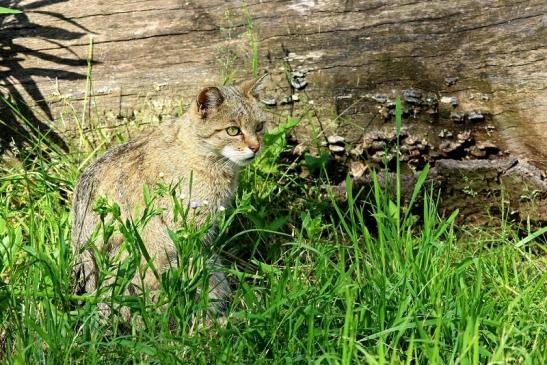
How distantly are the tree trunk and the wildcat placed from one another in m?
0.52

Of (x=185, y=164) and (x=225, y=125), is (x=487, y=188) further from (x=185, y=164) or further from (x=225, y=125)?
(x=185, y=164)

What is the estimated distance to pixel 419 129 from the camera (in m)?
4.75

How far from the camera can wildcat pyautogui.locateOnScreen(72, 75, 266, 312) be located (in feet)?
13.4

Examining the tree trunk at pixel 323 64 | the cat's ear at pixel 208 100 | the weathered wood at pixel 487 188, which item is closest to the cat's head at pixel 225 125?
the cat's ear at pixel 208 100

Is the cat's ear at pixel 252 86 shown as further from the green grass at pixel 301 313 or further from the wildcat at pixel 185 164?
the green grass at pixel 301 313

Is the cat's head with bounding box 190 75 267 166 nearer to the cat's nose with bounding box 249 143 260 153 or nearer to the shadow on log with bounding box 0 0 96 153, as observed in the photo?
the cat's nose with bounding box 249 143 260 153

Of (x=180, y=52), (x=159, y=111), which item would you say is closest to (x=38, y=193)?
(x=159, y=111)

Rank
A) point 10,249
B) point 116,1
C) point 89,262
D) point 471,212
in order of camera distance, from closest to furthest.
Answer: point 10,249
point 89,262
point 471,212
point 116,1

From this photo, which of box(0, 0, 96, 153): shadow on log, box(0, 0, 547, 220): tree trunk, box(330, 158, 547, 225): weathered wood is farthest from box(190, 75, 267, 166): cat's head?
box(0, 0, 96, 153): shadow on log

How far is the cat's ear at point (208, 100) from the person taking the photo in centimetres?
421

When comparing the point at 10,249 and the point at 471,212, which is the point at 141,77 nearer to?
the point at 10,249

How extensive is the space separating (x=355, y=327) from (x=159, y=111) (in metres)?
2.32

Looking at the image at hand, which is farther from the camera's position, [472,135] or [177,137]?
[472,135]

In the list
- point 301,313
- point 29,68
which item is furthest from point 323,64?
point 301,313
